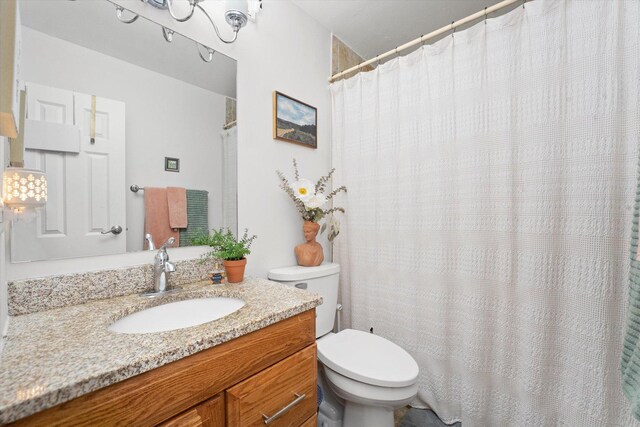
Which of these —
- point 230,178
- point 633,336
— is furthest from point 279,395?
point 633,336

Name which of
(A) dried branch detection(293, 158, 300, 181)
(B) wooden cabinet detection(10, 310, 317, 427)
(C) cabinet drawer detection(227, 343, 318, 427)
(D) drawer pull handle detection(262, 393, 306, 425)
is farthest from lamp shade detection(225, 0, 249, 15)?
(D) drawer pull handle detection(262, 393, 306, 425)

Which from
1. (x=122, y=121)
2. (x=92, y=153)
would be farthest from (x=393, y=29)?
(x=92, y=153)

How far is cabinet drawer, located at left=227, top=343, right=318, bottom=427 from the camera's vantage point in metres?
0.69

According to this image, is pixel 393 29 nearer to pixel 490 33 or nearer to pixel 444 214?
pixel 490 33

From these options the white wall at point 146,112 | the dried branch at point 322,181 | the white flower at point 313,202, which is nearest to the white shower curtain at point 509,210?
the dried branch at point 322,181

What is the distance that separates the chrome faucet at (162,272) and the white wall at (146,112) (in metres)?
0.09

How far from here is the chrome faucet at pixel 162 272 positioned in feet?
3.24

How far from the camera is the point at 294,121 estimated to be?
1583mm

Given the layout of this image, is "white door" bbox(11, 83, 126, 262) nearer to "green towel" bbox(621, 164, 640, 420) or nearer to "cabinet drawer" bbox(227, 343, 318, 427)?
"cabinet drawer" bbox(227, 343, 318, 427)

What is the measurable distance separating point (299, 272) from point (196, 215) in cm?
56

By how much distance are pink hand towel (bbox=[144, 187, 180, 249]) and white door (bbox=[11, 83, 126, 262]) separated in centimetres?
8

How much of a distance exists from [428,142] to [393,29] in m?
0.93

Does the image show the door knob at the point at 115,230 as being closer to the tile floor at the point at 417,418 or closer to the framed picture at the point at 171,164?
the framed picture at the point at 171,164

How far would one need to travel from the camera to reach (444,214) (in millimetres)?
1378
